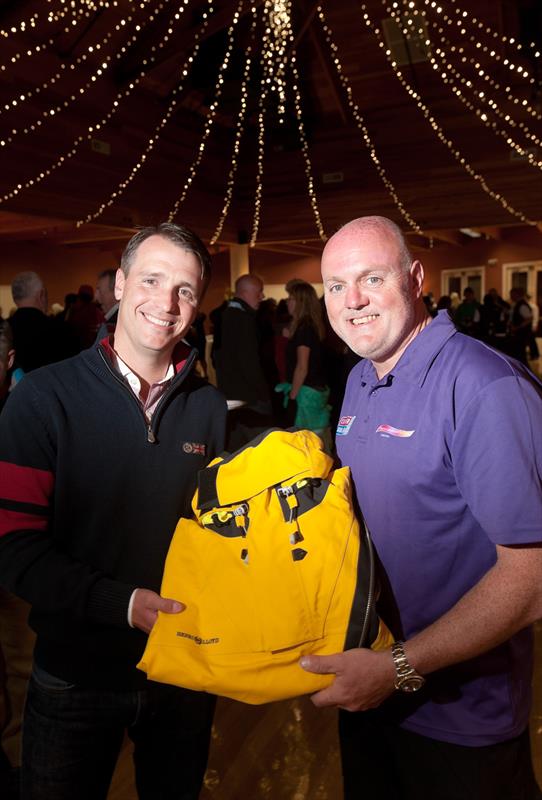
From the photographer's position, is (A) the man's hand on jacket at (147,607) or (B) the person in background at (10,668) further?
(B) the person in background at (10,668)

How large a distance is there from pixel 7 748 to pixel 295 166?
34.2ft

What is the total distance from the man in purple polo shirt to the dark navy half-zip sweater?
43cm

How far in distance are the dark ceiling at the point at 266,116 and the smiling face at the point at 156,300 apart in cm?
619

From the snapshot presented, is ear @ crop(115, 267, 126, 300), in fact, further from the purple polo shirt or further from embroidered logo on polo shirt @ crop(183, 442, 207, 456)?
the purple polo shirt

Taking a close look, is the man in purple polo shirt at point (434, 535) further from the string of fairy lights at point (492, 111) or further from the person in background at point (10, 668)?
the string of fairy lights at point (492, 111)

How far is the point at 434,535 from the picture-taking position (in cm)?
110

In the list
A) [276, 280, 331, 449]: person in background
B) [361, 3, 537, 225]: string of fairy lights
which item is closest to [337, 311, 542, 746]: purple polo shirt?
[276, 280, 331, 449]: person in background

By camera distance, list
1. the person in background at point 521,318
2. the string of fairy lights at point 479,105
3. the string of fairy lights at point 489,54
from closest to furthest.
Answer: the string of fairy lights at point 489,54 → the string of fairy lights at point 479,105 → the person in background at point 521,318


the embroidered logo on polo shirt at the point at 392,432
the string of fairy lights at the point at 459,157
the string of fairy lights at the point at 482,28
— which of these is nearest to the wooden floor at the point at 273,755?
the embroidered logo on polo shirt at the point at 392,432

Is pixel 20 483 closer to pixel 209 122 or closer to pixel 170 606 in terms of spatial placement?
pixel 170 606

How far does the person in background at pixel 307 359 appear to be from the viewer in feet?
13.8

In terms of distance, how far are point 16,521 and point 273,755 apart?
1427 mm

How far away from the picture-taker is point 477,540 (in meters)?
1.08

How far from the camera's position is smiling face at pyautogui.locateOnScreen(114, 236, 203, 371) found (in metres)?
1.27
